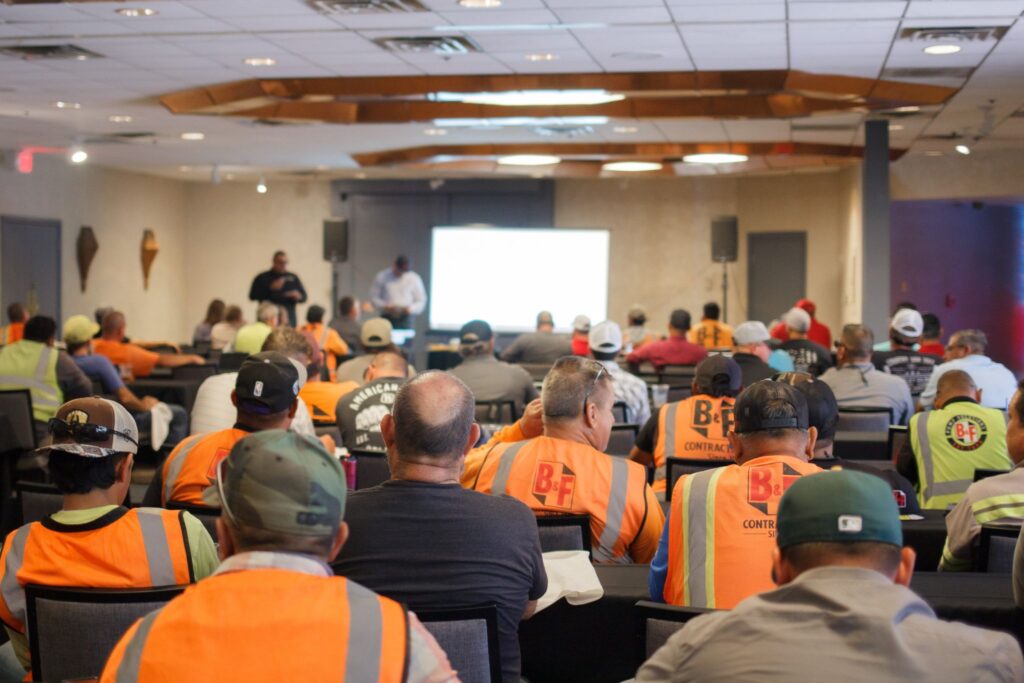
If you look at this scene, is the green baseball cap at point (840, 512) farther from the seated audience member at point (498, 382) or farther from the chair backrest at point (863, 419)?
the seated audience member at point (498, 382)

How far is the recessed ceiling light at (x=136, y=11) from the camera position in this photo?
286 inches

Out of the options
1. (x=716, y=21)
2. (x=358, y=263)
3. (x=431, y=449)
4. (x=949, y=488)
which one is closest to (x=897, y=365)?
(x=716, y=21)

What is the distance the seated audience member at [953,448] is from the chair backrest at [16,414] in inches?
186

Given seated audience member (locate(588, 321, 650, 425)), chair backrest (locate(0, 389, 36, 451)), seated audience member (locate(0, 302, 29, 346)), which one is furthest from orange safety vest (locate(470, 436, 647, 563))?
seated audience member (locate(0, 302, 29, 346))

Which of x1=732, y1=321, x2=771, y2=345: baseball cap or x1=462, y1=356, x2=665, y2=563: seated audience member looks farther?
x1=732, y1=321, x2=771, y2=345: baseball cap

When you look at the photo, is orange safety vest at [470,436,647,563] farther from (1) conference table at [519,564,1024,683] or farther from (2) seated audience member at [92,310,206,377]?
(2) seated audience member at [92,310,206,377]

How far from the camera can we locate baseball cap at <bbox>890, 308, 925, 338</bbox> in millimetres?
8352

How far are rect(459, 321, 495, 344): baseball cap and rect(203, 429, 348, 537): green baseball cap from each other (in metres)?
5.35

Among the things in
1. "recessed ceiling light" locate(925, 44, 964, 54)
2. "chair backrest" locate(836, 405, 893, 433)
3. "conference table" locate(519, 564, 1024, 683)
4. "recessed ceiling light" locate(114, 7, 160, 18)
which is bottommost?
"conference table" locate(519, 564, 1024, 683)

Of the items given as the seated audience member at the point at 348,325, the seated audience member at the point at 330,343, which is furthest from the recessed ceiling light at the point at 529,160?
the seated audience member at the point at 330,343

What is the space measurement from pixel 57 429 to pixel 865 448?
4056 mm

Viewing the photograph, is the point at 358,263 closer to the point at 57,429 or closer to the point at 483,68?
the point at 483,68

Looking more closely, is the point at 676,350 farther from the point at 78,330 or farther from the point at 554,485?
the point at 554,485

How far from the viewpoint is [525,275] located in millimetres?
17141
